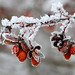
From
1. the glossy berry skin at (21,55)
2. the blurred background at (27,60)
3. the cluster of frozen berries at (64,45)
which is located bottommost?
the glossy berry skin at (21,55)

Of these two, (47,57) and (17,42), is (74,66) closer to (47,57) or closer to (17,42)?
(47,57)

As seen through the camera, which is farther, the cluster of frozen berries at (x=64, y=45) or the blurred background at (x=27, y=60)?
the blurred background at (x=27, y=60)

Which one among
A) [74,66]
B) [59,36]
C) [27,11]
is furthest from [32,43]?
[74,66]

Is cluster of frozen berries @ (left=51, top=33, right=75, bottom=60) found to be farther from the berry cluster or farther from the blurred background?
the blurred background

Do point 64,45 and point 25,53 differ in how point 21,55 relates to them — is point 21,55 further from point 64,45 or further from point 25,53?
point 64,45

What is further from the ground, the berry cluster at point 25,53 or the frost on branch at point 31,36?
the frost on branch at point 31,36

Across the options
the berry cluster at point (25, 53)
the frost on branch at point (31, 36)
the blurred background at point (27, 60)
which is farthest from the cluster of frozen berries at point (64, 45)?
the blurred background at point (27, 60)

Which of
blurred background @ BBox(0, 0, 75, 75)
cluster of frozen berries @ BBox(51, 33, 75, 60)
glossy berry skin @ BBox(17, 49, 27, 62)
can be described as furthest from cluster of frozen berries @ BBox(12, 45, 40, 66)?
blurred background @ BBox(0, 0, 75, 75)

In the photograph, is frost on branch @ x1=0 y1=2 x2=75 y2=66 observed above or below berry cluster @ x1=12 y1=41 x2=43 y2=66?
above

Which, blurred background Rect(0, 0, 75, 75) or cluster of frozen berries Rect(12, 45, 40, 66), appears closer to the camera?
cluster of frozen berries Rect(12, 45, 40, 66)

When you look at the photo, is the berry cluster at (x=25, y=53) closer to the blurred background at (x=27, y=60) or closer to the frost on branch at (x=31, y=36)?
the frost on branch at (x=31, y=36)
